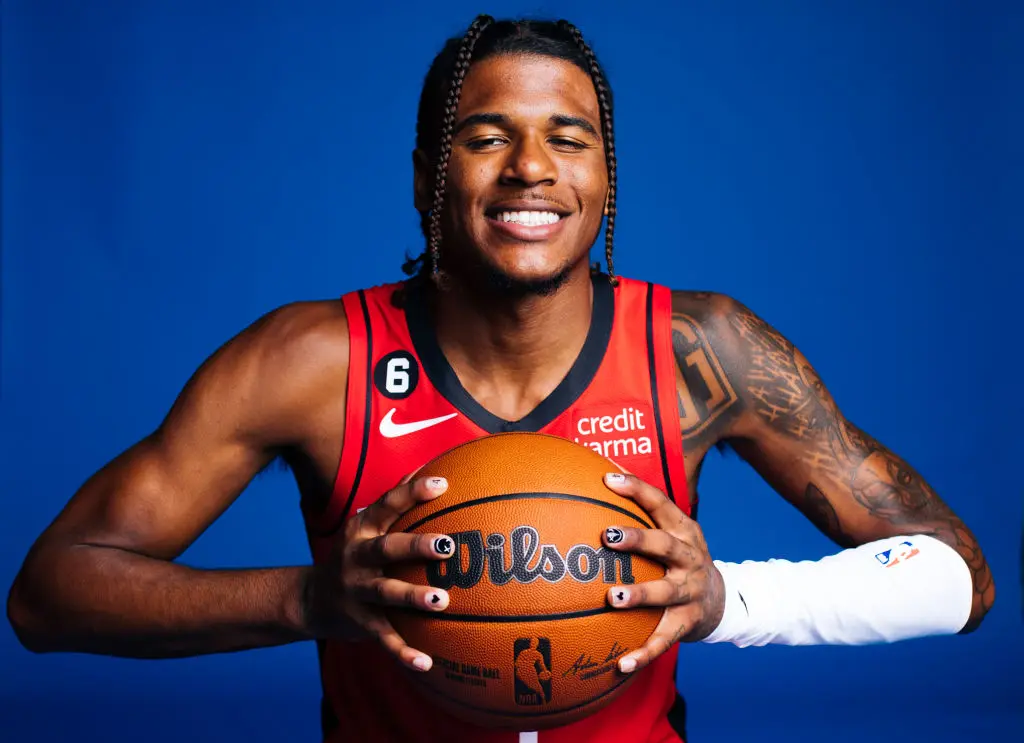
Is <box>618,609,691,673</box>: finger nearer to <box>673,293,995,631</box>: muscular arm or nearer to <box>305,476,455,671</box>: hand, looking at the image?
<box>305,476,455,671</box>: hand

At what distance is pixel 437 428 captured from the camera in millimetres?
2523

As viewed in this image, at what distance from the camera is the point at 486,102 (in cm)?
251

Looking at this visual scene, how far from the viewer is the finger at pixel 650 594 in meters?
1.91

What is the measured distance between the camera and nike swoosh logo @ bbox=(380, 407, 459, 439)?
8.29 feet

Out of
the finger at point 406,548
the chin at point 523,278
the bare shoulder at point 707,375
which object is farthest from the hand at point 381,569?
the bare shoulder at point 707,375

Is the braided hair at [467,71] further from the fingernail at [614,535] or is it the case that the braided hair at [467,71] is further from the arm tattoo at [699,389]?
the fingernail at [614,535]

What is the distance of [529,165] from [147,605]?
1095 millimetres

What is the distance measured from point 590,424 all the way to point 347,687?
0.75 meters

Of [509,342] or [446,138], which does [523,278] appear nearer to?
[509,342]

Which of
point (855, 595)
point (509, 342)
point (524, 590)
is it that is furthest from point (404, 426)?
point (855, 595)

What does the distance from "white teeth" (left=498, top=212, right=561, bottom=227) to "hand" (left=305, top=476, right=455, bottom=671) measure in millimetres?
665

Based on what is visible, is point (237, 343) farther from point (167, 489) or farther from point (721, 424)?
point (721, 424)

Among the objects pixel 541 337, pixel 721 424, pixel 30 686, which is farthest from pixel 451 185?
pixel 30 686

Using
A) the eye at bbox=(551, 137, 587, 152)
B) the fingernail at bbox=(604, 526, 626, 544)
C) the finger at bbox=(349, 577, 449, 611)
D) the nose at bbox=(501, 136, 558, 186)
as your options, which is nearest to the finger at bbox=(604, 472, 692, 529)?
the fingernail at bbox=(604, 526, 626, 544)
